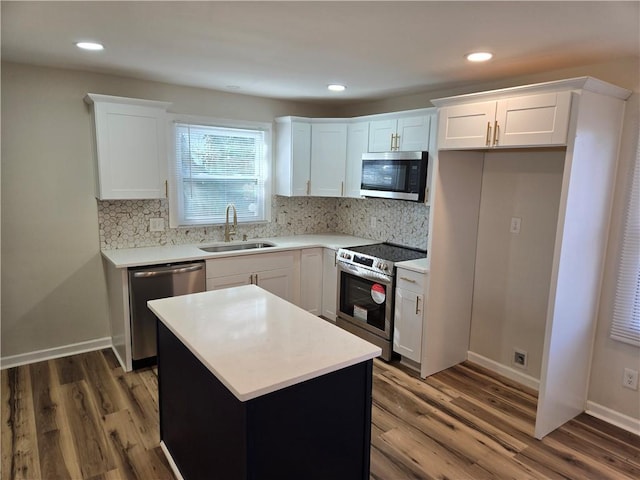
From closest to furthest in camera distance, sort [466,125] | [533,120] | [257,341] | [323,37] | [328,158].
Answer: [257,341]
[323,37]
[533,120]
[466,125]
[328,158]

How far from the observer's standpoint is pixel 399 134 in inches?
145

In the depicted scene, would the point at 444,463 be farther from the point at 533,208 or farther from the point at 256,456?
the point at 533,208

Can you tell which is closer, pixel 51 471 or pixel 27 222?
pixel 51 471

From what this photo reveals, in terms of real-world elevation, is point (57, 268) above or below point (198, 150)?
below

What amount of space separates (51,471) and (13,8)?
233 cm

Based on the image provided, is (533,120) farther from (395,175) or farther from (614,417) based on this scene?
(614,417)

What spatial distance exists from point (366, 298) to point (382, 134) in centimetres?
151

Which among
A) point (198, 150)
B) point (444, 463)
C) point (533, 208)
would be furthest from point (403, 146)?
point (444, 463)

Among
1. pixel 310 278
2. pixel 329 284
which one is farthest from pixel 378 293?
pixel 310 278

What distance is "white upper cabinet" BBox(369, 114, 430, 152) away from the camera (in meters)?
3.48

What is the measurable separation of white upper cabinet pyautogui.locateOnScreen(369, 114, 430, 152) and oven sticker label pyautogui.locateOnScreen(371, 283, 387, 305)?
3.98ft

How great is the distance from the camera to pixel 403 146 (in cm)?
366

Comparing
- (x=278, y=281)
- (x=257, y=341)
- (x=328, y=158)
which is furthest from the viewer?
(x=328, y=158)

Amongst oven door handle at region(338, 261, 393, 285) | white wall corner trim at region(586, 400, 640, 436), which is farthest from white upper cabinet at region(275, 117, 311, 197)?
white wall corner trim at region(586, 400, 640, 436)
